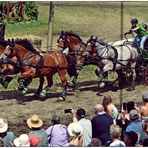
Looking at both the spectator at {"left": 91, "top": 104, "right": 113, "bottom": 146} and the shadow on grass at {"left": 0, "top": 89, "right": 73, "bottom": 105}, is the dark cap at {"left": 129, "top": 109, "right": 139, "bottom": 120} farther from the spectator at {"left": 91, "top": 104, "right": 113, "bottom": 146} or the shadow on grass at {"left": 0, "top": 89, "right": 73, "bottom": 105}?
the shadow on grass at {"left": 0, "top": 89, "right": 73, "bottom": 105}

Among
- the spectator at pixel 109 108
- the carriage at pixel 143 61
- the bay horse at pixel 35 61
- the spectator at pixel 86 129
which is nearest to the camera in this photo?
the spectator at pixel 86 129

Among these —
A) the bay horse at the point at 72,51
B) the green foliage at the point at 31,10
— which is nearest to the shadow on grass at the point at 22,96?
the bay horse at the point at 72,51

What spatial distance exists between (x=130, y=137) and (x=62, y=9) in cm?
2137

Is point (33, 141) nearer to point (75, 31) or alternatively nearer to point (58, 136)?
point (58, 136)

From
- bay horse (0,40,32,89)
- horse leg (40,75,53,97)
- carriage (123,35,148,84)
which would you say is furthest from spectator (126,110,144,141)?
carriage (123,35,148,84)

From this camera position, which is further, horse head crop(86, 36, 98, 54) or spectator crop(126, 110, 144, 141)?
horse head crop(86, 36, 98, 54)

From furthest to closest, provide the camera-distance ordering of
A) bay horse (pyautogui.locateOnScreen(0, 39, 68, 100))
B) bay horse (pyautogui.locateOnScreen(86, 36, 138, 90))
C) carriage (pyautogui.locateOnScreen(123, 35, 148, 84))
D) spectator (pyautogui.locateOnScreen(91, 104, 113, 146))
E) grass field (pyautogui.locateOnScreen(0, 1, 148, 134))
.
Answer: carriage (pyautogui.locateOnScreen(123, 35, 148, 84)) < bay horse (pyautogui.locateOnScreen(86, 36, 138, 90)) < bay horse (pyautogui.locateOnScreen(0, 39, 68, 100)) < grass field (pyautogui.locateOnScreen(0, 1, 148, 134)) < spectator (pyautogui.locateOnScreen(91, 104, 113, 146))

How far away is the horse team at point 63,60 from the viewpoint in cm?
1661

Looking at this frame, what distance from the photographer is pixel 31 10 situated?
28078 mm

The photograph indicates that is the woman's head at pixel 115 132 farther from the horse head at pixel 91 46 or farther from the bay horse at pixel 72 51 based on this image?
the horse head at pixel 91 46

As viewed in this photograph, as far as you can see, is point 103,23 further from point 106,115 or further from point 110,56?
point 106,115

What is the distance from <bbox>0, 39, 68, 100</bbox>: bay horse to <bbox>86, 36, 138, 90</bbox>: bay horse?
4.13 feet

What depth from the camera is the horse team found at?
1661 centimetres

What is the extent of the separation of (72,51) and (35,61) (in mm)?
1367
